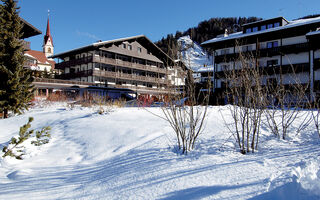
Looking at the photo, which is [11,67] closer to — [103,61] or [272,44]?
[103,61]

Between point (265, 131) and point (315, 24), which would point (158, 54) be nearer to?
point (315, 24)

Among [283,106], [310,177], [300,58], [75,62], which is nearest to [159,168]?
[310,177]

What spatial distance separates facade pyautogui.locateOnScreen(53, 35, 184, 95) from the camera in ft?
102

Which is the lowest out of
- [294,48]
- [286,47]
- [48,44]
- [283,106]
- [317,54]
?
[283,106]

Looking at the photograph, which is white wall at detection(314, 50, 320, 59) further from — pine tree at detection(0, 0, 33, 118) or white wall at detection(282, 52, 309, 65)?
pine tree at detection(0, 0, 33, 118)

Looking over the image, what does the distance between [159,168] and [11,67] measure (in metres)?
12.7

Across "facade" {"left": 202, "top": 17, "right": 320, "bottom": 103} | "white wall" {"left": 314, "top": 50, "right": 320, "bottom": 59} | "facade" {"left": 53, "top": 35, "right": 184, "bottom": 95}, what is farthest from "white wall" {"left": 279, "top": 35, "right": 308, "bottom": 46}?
"facade" {"left": 53, "top": 35, "right": 184, "bottom": 95}

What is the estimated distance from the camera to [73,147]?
570cm

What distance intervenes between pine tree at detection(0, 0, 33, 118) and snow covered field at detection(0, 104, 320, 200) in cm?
765

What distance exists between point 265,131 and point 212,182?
138 inches

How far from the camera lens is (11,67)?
12352 mm

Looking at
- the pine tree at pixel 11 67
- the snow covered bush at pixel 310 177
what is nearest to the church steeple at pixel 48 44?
the pine tree at pixel 11 67

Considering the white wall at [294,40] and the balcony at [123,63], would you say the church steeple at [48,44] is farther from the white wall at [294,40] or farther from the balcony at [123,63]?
the white wall at [294,40]

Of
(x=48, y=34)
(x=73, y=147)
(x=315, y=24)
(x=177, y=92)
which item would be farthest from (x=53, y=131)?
(x=48, y=34)
